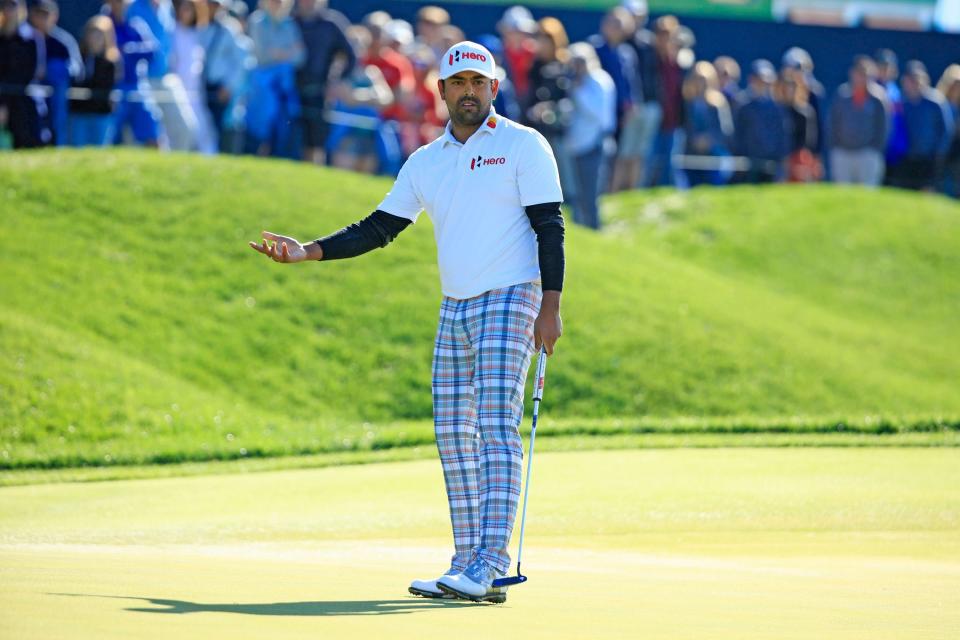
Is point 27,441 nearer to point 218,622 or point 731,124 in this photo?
point 218,622

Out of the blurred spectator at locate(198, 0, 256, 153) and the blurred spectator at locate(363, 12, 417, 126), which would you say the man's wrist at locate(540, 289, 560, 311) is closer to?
the blurred spectator at locate(198, 0, 256, 153)

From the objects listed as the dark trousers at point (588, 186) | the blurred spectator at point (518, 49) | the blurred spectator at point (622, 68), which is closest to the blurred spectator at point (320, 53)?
the blurred spectator at point (518, 49)

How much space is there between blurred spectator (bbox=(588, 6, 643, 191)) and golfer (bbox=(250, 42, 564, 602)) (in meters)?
15.2

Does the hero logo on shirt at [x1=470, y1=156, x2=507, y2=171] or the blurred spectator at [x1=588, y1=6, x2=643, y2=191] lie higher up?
the blurred spectator at [x1=588, y1=6, x2=643, y2=191]

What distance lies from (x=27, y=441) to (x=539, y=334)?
8400 millimetres

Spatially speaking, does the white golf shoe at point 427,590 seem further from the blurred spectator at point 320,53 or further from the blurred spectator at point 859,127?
the blurred spectator at point 859,127

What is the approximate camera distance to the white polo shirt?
6797mm

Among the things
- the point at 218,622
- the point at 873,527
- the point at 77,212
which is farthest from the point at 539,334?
the point at 77,212

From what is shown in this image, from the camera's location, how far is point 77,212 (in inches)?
745

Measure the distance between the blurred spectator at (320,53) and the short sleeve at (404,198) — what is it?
13.0m

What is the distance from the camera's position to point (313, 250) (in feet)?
23.3

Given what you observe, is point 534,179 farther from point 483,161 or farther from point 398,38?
point 398,38

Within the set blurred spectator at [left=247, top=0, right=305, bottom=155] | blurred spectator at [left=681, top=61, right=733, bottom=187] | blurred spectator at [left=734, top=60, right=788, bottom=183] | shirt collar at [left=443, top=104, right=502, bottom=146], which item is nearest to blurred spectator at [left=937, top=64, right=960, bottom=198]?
blurred spectator at [left=734, top=60, right=788, bottom=183]

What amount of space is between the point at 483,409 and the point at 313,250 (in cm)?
108
